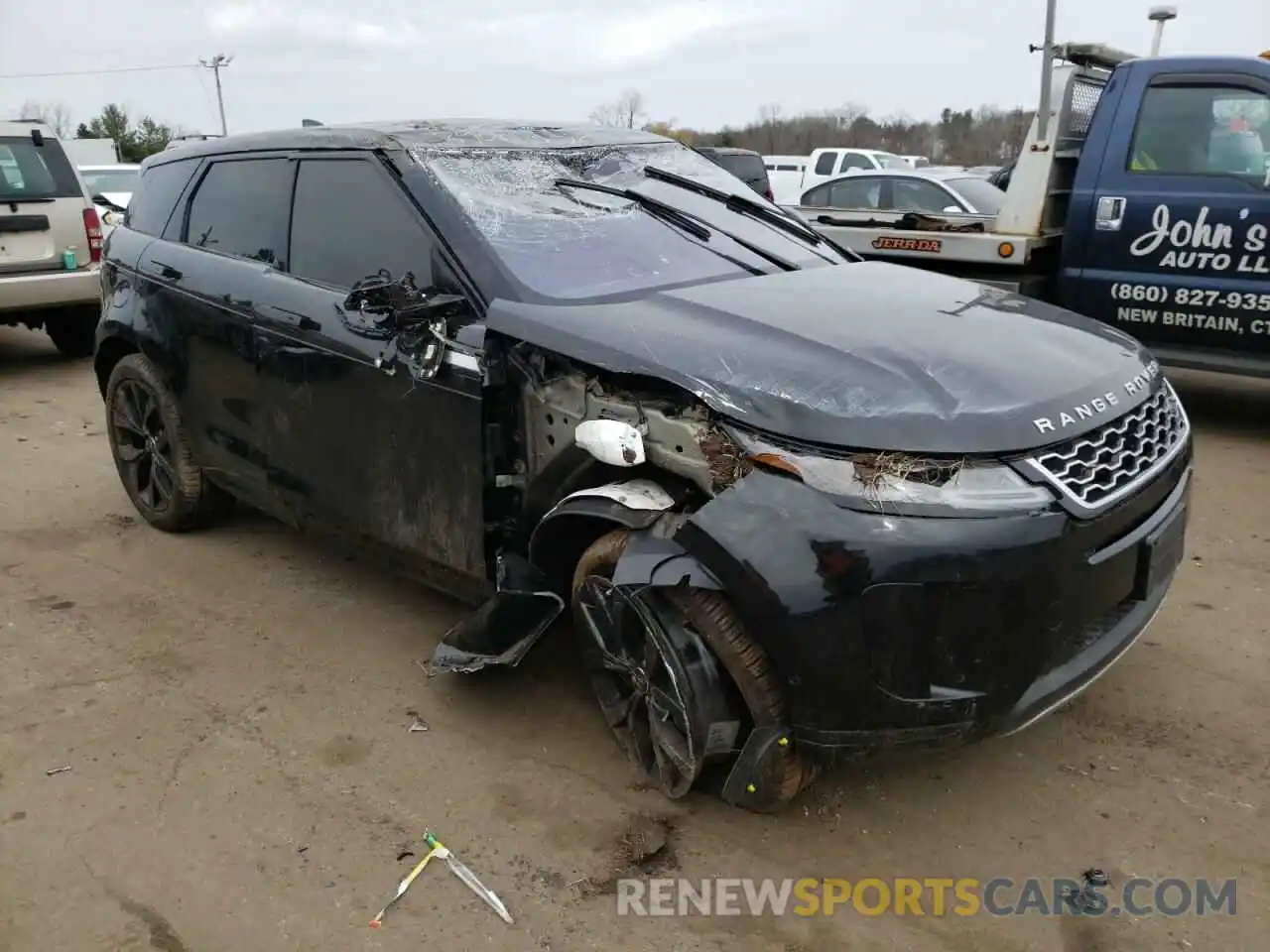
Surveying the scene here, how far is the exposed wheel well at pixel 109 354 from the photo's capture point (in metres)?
4.98

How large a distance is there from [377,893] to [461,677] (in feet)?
3.50

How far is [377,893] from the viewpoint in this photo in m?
2.57

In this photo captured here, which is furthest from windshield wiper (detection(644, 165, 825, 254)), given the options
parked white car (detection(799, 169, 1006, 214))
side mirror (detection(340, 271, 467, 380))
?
parked white car (detection(799, 169, 1006, 214))

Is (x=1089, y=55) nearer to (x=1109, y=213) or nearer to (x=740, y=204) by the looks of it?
(x=1109, y=213)

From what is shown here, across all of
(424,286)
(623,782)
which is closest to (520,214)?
(424,286)

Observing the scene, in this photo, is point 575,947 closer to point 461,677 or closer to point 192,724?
point 461,677

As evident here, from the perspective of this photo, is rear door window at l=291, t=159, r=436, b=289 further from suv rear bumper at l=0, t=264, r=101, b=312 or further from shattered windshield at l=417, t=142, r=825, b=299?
suv rear bumper at l=0, t=264, r=101, b=312

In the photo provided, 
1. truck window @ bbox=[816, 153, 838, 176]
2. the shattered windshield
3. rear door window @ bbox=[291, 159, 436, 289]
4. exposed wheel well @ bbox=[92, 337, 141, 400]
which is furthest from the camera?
truck window @ bbox=[816, 153, 838, 176]

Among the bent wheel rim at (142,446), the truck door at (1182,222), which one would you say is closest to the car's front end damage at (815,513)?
the bent wheel rim at (142,446)

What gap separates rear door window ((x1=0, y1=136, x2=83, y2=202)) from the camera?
27.0ft

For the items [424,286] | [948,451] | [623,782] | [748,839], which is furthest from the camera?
[424,286]

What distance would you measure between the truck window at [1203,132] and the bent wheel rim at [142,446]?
5558 millimetres

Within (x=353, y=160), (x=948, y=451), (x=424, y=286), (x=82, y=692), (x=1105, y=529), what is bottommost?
(x=82, y=692)

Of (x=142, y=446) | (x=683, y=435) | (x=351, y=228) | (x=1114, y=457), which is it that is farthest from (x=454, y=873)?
(x=142, y=446)
